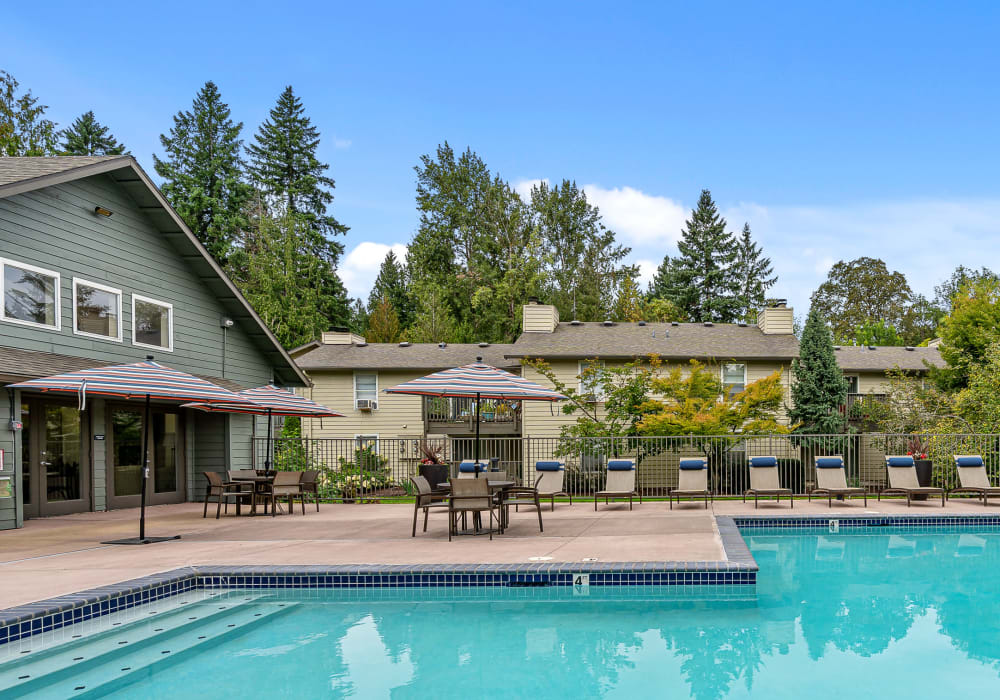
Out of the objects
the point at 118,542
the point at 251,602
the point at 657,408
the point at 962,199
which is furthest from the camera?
the point at 962,199

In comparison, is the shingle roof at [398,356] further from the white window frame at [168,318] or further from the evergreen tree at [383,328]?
the white window frame at [168,318]

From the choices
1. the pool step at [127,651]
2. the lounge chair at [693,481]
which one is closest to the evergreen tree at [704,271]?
the lounge chair at [693,481]

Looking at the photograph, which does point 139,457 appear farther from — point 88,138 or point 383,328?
point 88,138

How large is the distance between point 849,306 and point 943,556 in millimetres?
47371

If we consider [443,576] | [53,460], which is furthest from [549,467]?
[53,460]

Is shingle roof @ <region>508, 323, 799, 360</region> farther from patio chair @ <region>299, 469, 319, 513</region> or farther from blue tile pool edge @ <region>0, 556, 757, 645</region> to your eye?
blue tile pool edge @ <region>0, 556, 757, 645</region>

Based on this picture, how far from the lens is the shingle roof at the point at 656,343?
24547 mm

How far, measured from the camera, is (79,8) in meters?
22.3

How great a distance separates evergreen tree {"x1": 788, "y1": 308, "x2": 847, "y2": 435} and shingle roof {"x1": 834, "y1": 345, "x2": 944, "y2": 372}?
119 inches

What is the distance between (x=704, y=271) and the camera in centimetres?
4688

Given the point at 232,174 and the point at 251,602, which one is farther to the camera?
the point at 232,174

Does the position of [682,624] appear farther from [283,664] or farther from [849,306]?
[849,306]

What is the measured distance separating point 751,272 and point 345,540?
1696 inches

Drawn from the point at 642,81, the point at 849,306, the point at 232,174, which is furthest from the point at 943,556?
the point at 849,306
